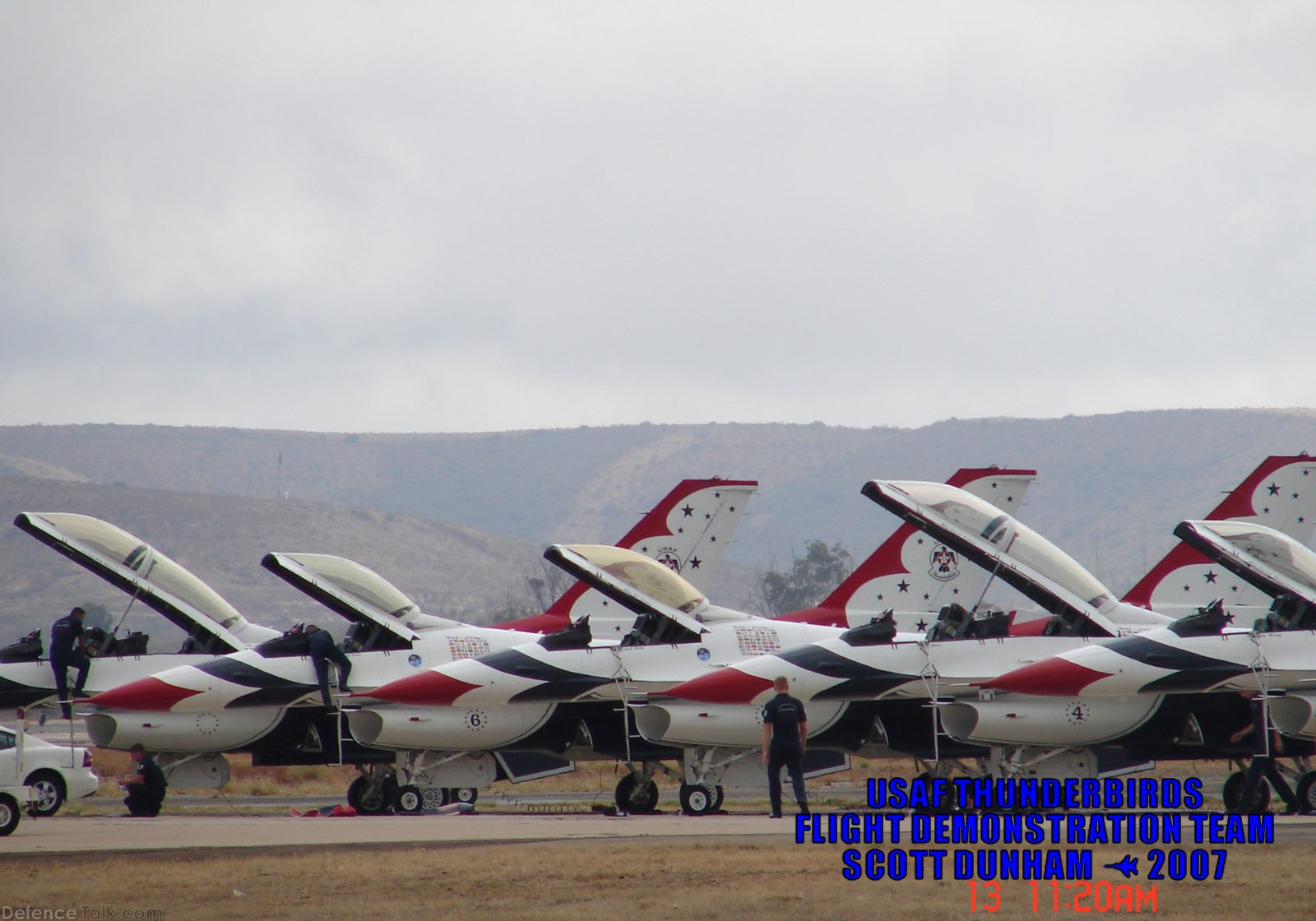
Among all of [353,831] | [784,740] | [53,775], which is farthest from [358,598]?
[784,740]

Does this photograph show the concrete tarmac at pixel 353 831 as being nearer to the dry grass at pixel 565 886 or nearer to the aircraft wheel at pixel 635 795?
the aircraft wheel at pixel 635 795

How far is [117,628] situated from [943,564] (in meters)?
14.0

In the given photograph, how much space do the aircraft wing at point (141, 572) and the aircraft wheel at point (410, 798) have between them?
4158 mm

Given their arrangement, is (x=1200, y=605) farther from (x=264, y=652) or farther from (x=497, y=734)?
(x=264, y=652)

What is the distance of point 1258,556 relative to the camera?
2070 cm

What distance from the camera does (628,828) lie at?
18.9 metres

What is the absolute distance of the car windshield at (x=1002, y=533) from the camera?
72.6 ft

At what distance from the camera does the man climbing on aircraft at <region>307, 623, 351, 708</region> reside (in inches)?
899

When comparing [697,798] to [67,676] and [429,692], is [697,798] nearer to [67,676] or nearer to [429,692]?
[429,692]

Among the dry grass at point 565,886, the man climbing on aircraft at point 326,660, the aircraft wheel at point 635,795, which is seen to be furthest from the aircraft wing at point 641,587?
the dry grass at point 565,886

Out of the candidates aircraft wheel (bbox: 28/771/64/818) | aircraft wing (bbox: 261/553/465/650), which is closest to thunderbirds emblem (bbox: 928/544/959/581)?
aircraft wing (bbox: 261/553/465/650)

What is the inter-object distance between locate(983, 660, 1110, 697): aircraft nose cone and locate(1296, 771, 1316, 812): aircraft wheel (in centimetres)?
310

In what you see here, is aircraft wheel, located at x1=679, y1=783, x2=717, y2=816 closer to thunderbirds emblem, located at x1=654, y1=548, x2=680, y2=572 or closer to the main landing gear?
the main landing gear
